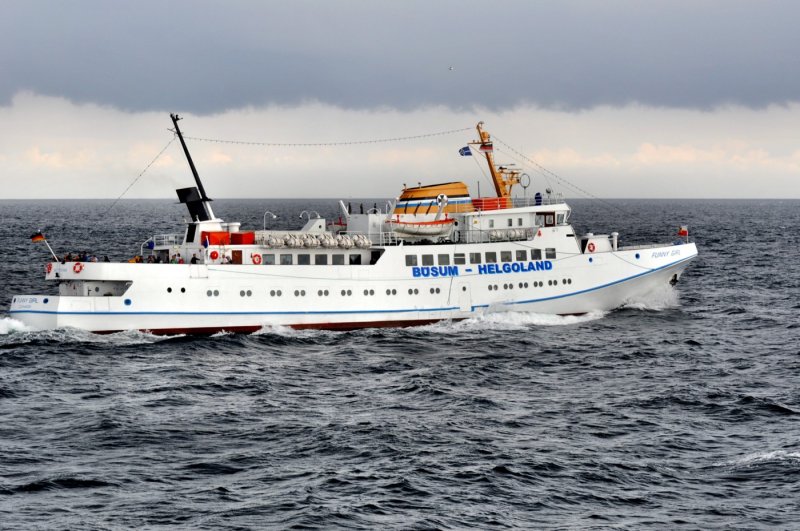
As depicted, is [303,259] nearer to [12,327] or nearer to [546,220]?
[546,220]

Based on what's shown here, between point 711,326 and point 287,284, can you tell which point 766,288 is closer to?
point 711,326

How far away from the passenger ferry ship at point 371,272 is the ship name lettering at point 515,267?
5cm

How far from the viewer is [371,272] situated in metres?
45.2

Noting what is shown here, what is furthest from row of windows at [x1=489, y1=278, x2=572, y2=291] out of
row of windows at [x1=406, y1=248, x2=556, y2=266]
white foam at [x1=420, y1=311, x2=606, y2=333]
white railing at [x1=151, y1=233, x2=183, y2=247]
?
white railing at [x1=151, y1=233, x2=183, y2=247]

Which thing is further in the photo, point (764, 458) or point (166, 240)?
point (166, 240)

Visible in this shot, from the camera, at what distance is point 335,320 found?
4481cm

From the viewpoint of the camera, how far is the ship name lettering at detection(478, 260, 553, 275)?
46.8 m

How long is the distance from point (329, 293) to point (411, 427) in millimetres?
16696

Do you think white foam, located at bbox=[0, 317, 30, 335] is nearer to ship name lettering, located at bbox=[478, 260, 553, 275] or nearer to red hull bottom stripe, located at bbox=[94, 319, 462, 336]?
red hull bottom stripe, located at bbox=[94, 319, 462, 336]

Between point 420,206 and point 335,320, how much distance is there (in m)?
8.33

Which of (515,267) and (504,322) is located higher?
(515,267)

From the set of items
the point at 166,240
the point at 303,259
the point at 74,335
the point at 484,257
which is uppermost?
the point at 166,240

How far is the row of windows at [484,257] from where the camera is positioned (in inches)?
1810

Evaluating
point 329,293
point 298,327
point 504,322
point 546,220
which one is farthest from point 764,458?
point 546,220
